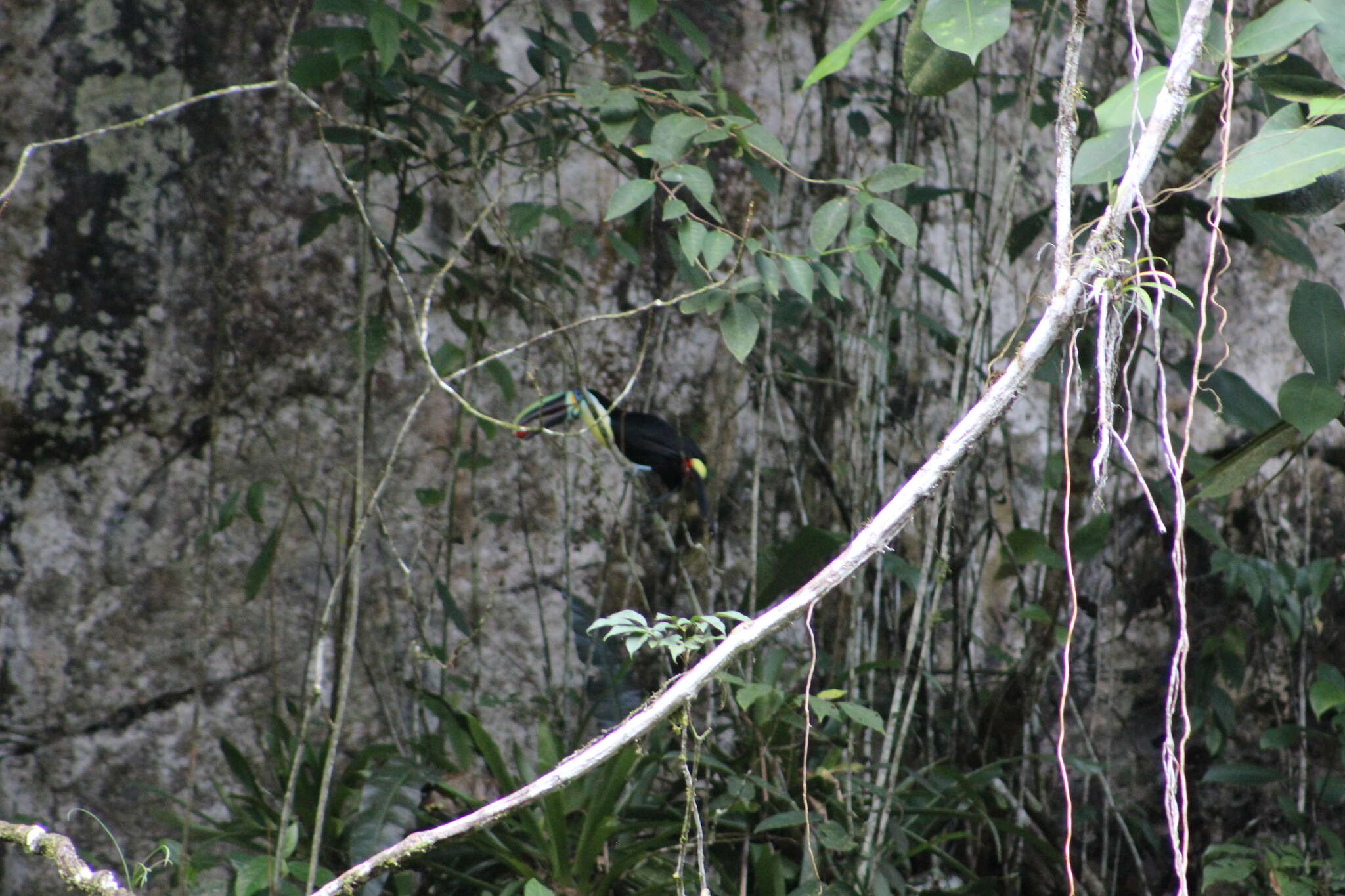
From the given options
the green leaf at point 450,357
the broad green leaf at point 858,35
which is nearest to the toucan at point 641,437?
the green leaf at point 450,357

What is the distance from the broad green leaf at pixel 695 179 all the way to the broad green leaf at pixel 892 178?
20cm

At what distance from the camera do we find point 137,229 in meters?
2.25

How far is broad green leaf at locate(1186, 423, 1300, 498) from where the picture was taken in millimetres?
1459

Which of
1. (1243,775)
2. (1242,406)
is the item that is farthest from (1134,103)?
(1243,775)

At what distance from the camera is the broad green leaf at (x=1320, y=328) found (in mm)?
1306

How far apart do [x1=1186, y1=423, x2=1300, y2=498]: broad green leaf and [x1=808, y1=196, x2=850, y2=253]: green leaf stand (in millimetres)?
558

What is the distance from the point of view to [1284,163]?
2.83ft

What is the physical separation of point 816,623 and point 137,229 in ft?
4.82

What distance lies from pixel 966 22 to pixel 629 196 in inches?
18.4

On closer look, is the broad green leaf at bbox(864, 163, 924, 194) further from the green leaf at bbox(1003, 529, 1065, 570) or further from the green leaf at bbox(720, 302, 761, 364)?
the green leaf at bbox(1003, 529, 1065, 570)

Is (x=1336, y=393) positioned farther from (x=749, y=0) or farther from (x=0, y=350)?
(x=0, y=350)

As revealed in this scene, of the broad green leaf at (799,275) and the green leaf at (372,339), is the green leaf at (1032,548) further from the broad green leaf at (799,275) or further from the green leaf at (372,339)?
the green leaf at (372,339)

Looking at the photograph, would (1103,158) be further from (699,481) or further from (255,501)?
(255,501)

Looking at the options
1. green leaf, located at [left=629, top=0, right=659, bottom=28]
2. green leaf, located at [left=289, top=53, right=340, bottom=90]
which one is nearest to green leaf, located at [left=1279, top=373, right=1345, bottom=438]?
green leaf, located at [left=629, top=0, right=659, bottom=28]
